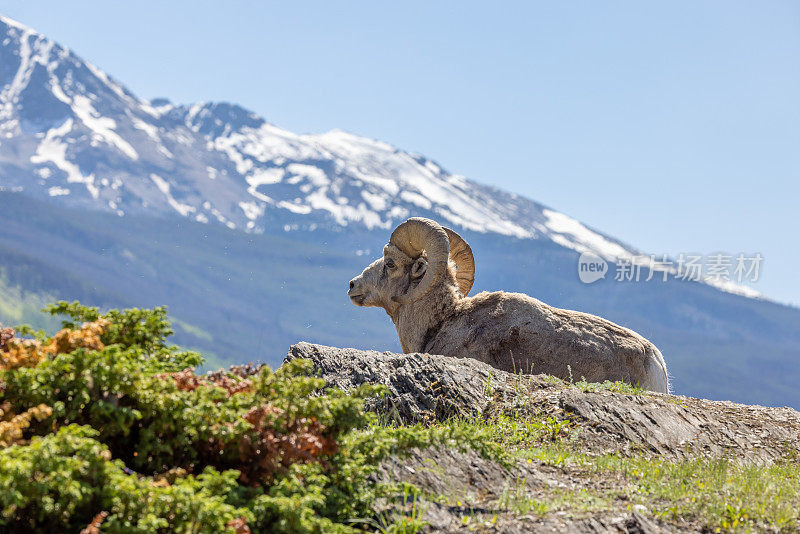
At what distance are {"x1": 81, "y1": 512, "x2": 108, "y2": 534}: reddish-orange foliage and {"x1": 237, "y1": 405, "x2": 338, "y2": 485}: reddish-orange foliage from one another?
1.01m

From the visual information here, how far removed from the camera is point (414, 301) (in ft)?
51.5

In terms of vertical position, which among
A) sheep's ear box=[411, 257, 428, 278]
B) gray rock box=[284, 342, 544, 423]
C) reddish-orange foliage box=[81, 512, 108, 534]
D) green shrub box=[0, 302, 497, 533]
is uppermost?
sheep's ear box=[411, 257, 428, 278]

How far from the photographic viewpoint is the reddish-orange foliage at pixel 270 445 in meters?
5.21

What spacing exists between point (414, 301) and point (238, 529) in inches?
444

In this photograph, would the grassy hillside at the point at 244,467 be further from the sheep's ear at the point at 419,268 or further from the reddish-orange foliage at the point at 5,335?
the sheep's ear at the point at 419,268

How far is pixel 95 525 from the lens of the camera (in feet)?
14.2

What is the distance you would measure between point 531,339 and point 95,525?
9.86 metres

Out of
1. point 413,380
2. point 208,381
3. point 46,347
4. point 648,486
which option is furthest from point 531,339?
point 46,347

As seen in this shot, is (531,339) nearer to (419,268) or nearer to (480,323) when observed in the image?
(480,323)

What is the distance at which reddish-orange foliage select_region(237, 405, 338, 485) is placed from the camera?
5207mm

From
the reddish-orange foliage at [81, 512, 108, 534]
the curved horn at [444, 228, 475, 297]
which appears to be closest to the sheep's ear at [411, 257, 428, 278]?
the curved horn at [444, 228, 475, 297]

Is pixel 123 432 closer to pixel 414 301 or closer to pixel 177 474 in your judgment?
pixel 177 474

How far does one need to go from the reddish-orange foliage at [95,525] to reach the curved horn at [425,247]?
1129 cm

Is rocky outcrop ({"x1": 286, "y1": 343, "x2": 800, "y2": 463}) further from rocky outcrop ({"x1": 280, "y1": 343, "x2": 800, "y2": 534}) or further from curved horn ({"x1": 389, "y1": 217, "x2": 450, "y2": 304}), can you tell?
curved horn ({"x1": 389, "y1": 217, "x2": 450, "y2": 304})
